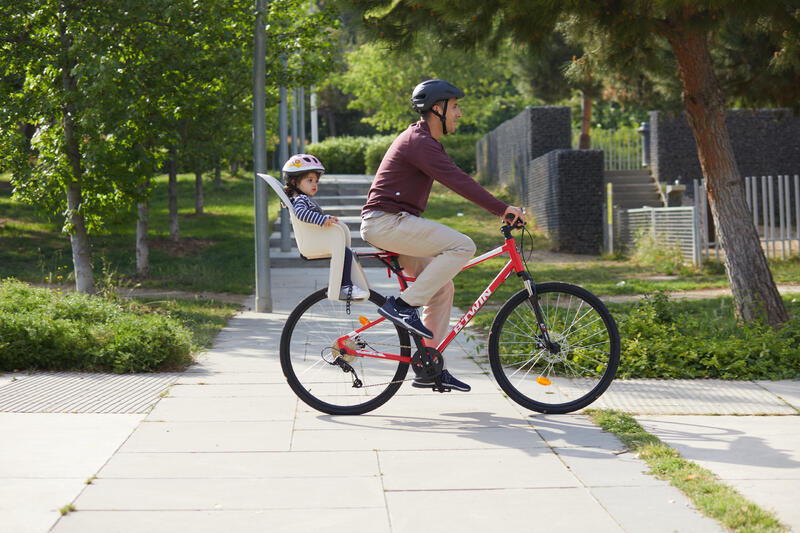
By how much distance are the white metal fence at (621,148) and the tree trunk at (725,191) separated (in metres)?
16.9

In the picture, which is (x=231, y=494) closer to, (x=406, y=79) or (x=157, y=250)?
(x=157, y=250)

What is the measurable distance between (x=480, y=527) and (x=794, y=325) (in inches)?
199

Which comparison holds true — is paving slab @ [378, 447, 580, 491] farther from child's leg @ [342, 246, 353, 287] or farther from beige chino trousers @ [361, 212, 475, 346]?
child's leg @ [342, 246, 353, 287]

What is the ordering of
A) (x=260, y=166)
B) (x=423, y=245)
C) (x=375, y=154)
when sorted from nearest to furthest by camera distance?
(x=423, y=245) < (x=260, y=166) < (x=375, y=154)

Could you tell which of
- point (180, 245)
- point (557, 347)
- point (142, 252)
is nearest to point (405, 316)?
point (557, 347)

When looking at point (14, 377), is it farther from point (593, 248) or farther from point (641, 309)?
point (593, 248)

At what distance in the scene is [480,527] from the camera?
349cm

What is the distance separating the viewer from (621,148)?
83.7ft

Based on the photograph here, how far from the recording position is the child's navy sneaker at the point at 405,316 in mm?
5270

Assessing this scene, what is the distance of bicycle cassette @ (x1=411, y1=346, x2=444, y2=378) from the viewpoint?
5.35 metres

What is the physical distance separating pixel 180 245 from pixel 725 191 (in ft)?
40.6

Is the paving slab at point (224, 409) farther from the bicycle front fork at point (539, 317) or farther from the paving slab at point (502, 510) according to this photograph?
the paving slab at point (502, 510)

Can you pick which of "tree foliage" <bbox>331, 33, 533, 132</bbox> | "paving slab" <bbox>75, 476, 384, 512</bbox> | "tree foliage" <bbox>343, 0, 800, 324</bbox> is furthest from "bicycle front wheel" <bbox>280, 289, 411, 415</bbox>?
"tree foliage" <bbox>331, 33, 533, 132</bbox>

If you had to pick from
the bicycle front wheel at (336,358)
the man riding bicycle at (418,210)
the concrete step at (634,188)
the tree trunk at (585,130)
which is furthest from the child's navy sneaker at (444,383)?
the tree trunk at (585,130)
